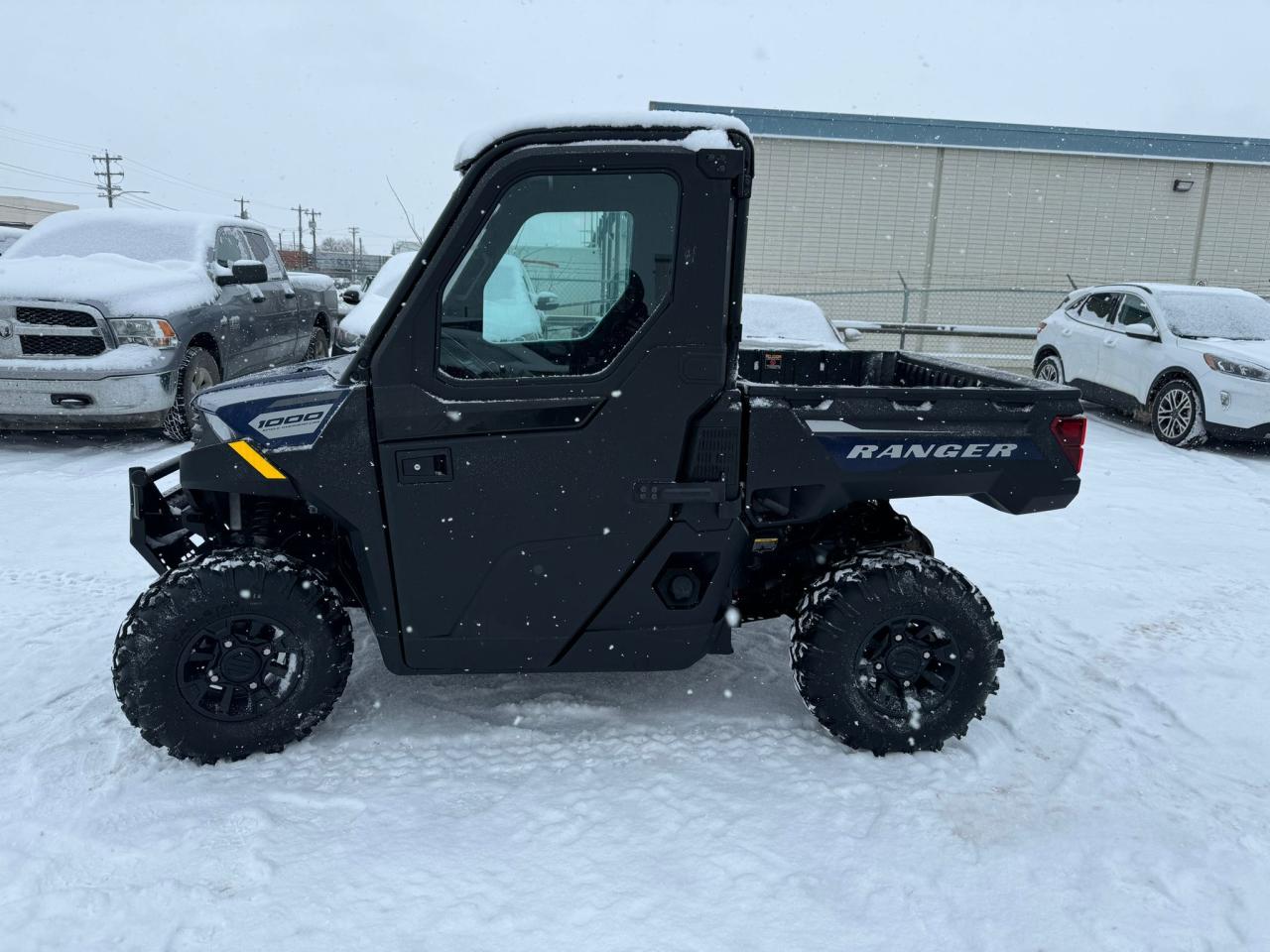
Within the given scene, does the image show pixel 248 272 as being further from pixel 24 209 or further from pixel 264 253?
pixel 24 209

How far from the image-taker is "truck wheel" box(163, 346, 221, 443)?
24.4ft

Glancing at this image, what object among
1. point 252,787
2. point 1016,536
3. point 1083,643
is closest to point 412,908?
point 252,787

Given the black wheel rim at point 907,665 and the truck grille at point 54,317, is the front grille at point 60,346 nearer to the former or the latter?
the truck grille at point 54,317

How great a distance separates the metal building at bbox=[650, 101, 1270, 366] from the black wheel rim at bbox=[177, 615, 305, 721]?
50.0 ft

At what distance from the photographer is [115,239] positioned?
824 cm

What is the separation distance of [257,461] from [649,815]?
1686 mm

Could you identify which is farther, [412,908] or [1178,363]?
[1178,363]

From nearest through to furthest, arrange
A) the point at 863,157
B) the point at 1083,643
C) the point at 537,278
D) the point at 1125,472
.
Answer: the point at 537,278, the point at 1083,643, the point at 1125,472, the point at 863,157

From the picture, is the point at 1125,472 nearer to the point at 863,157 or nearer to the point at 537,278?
the point at 537,278

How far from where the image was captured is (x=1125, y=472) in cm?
784

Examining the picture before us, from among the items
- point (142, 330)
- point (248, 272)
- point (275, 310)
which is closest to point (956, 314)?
point (275, 310)

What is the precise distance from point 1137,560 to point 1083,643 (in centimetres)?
163

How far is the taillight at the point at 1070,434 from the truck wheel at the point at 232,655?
2.58 m

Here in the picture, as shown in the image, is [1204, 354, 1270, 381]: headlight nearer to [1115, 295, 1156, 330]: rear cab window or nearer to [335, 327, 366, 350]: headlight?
[1115, 295, 1156, 330]: rear cab window
